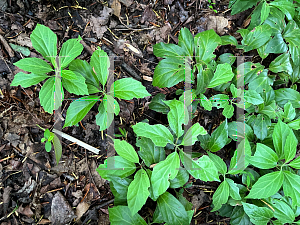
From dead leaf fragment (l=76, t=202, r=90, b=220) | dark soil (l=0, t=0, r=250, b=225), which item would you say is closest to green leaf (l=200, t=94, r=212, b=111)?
dark soil (l=0, t=0, r=250, b=225)

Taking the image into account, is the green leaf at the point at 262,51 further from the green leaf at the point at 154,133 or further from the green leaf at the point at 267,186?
the green leaf at the point at 154,133

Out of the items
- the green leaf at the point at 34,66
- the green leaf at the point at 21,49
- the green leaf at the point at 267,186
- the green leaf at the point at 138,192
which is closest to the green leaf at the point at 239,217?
the green leaf at the point at 267,186

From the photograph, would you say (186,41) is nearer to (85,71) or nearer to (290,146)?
(85,71)

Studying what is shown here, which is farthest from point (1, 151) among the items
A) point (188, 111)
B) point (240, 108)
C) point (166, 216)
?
point (240, 108)

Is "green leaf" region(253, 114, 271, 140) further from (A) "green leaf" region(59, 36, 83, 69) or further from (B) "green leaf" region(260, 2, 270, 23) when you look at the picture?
(A) "green leaf" region(59, 36, 83, 69)

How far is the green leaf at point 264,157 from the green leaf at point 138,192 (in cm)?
96

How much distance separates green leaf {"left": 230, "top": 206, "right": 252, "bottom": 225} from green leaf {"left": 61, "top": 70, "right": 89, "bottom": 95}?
1757 millimetres

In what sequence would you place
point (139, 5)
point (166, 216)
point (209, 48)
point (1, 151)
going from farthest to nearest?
1. point (139, 5)
2. point (209, 48)
3. point (1, 151)
4. point (166, 216)

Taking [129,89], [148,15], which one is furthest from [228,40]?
[129,89]

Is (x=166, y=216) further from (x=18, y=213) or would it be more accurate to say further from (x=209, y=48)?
(x=209, y=48)

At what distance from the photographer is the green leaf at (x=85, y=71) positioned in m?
1.71

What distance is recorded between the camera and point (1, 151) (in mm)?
1821

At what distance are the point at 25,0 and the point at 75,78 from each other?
3.50 ft

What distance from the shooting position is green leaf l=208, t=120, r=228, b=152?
1931 millimetres
